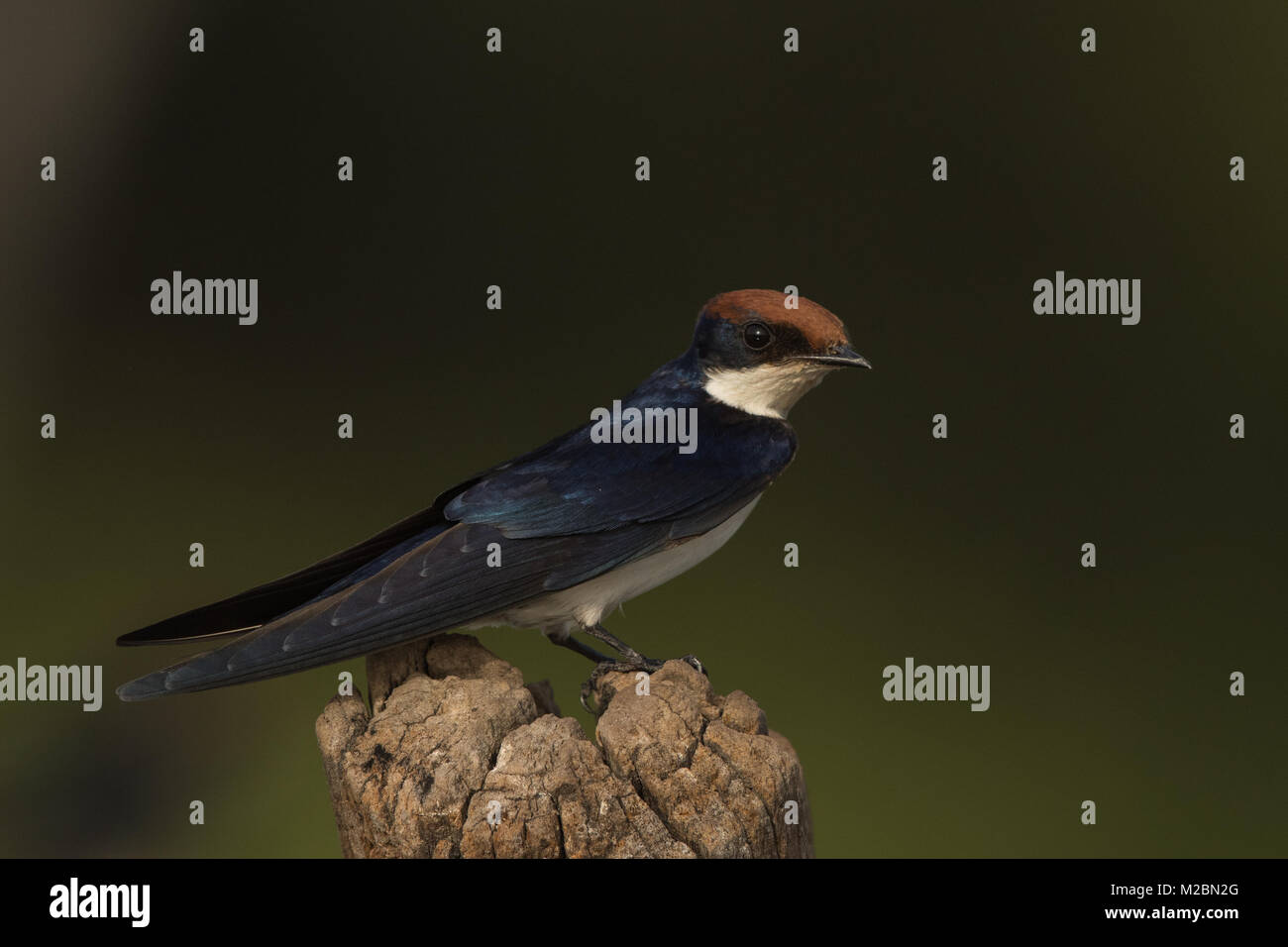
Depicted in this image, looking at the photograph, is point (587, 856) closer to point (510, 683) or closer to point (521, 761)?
point (521, 761)

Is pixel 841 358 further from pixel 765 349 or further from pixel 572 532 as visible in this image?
pixel 572 532

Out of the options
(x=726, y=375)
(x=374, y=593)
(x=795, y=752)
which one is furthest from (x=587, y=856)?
(x=726, y=375)

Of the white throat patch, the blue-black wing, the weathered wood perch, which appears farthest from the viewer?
the white throat patch

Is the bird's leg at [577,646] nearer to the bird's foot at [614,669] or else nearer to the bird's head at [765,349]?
the bird's foot at [614,669]

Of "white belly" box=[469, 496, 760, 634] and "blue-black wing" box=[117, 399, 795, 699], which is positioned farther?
"white belly" box=[469, 496, 760, 634]

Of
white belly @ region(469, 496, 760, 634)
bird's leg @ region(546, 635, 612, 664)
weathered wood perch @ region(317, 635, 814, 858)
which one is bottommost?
weathered wood perch @ region(317, 635, 814, 858)

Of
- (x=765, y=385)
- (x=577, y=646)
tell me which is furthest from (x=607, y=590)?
(x=765, y=385)

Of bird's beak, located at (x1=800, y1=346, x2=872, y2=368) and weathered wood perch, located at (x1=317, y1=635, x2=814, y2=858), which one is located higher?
bird's beak, located at (x1=800, y1=346, x2=872, y2=368)

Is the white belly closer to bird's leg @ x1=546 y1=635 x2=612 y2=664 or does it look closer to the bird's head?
bird's leg @ x1=546 y1=635 x2=612 y2=664

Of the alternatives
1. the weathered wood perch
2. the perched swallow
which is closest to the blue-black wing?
the perched swallow

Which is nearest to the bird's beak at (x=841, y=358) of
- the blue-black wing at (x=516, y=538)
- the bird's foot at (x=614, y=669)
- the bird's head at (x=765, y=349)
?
the bird's head at (x=765, y=349)
